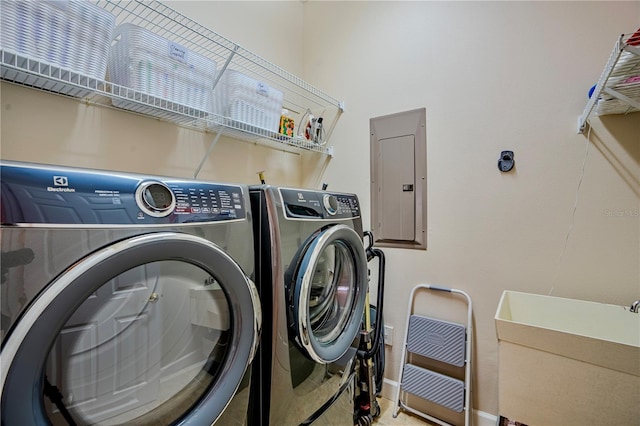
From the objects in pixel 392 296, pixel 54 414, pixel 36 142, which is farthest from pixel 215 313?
pixel 392 296

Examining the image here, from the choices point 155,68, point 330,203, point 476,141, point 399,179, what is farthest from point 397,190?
point 155,68

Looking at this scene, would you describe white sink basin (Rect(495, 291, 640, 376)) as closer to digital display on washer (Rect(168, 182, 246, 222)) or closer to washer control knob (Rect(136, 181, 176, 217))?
digital display on washer (Rect(168, 182, 246, 222))

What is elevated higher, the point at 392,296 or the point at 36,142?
the point at 36,142

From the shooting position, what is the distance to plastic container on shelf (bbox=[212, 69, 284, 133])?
5.01ft

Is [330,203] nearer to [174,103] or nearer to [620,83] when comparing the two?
[174,103]

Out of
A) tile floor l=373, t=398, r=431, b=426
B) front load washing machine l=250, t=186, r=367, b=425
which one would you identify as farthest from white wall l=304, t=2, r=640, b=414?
front load washing machine l=250, t=186, r=367, b=425

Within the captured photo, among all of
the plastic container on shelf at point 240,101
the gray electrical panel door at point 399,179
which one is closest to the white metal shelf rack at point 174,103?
the plastic container on shelf at point 240,101

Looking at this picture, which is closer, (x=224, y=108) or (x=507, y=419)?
(x=507, y=419)

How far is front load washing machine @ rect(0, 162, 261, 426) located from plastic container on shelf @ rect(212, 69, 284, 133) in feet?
2.39

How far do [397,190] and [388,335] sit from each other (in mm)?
1005

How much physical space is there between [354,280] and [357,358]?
49cm

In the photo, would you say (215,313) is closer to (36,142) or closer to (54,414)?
(54,414)

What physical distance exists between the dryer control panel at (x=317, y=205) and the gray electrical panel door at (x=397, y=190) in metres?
0.54

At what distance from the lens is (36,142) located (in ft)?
3.75
